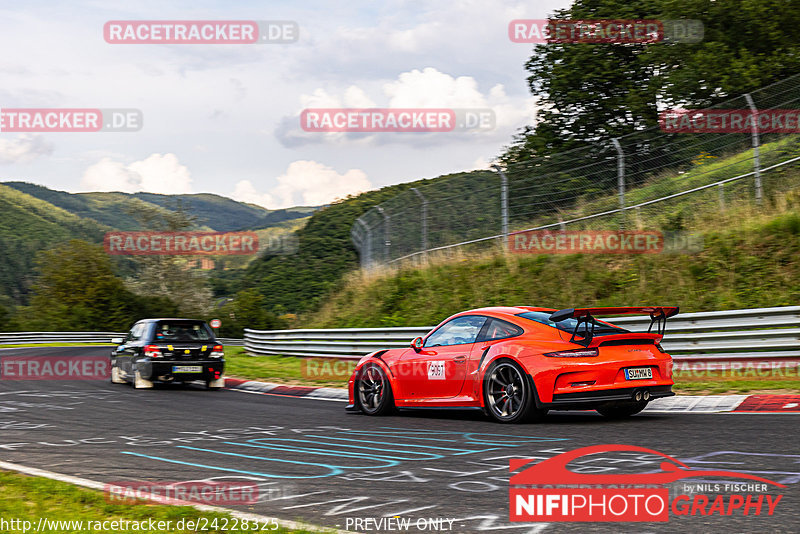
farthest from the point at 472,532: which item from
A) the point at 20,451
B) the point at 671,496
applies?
the point at 20,451

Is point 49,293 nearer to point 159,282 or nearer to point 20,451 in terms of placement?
point 159,282

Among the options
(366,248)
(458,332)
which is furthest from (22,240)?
(458,332)

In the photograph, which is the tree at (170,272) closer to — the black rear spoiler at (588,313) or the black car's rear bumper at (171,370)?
the black car's rear bumper at (171,370)

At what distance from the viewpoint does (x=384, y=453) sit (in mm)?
7387

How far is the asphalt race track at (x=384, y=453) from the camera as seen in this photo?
5.01m

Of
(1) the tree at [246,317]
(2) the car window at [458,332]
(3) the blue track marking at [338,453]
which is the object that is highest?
(1) the tree at [246,317]

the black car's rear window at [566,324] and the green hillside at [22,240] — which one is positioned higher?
the green hillside at [22,240]

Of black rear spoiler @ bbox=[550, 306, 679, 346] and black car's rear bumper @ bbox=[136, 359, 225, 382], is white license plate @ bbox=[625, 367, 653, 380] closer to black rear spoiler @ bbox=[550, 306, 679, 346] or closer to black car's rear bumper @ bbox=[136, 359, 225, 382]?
black rear spoiler @ bbox=[550, 306, 679, 346]

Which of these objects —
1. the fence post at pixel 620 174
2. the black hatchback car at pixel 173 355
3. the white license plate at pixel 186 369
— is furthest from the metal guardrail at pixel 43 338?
the fence post at pixel 620 174

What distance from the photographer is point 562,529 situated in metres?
4.52

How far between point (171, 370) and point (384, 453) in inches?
403

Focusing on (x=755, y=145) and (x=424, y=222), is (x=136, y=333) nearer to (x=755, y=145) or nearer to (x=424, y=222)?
(x=424, y=222)

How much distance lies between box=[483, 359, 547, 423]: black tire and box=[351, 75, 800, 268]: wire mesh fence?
9441mm

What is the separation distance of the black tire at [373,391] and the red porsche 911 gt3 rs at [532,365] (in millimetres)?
52
